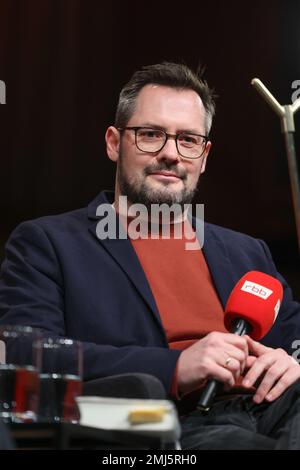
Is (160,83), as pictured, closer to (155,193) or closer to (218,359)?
(155,193)

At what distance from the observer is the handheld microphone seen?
2111 millimetres

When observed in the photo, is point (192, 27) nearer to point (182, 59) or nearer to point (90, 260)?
point (182, 59)

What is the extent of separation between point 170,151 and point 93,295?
0.50 m

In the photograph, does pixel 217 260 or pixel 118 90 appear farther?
pixel 118 90

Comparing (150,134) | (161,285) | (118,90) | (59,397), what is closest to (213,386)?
(59,397)

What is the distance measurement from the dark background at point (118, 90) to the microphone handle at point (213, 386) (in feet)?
4.85

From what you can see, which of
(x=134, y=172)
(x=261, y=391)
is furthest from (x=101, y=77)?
(x=261, y=391)

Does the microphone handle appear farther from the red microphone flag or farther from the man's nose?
the man's nose

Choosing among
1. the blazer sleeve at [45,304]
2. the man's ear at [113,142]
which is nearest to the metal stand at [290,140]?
the blazer sleeve at [45,304]

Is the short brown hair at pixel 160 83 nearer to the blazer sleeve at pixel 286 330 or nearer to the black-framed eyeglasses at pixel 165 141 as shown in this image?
the black-framed eyeglasses at pixel 165 141

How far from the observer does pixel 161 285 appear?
2.53 meters

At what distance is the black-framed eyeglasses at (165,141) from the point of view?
104 inches

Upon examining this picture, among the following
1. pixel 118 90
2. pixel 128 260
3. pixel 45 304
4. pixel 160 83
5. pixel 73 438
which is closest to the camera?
pixel 73 438

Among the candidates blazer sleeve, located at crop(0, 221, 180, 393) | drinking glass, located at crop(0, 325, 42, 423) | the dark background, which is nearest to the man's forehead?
blazer sleeve, located at crop(0, 221, 180, 393)
